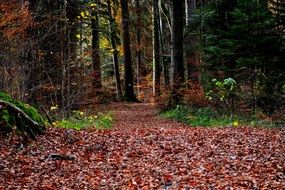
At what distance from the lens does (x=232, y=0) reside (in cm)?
1919

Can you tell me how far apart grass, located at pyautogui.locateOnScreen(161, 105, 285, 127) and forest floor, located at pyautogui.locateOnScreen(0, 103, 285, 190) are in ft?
4.61

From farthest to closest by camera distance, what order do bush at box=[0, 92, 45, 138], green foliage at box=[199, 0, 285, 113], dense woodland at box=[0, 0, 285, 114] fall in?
green foliage at box=[199, 0, 285, 113] < dense woodland at box=[0, 0, 285, 114] < bush at box=[0, 92, 45, 138]

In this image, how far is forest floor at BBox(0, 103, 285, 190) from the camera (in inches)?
315

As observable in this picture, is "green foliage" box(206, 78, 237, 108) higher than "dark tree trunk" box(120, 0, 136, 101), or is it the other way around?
"dark tree trunk" box(120, 0, 136, 101)

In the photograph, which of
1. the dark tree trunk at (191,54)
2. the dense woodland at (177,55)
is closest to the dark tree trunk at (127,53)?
the dark tree trunk at (191,54)

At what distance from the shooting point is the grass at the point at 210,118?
14.7 metres

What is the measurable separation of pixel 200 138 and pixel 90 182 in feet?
15.6

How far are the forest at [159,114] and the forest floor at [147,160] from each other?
0.08 feet

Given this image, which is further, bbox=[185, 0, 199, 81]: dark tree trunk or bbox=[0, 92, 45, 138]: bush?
bbox=[185, 0, 199, 81]: dark tree trunk

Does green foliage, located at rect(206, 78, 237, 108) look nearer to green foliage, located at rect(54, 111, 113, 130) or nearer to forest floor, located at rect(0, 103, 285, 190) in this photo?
forest floor, located at rect(0, 103, 285, 190)

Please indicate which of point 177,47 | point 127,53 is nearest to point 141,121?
point 177,47

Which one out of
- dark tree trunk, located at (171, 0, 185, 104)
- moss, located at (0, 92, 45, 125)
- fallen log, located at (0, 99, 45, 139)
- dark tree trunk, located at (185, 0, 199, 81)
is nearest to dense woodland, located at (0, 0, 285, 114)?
dark tree trunk, located at (171, 0, 185, 104)

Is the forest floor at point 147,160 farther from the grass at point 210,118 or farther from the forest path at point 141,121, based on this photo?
the forest path at point 141,121

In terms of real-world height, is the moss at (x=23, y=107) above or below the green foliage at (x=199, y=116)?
above
